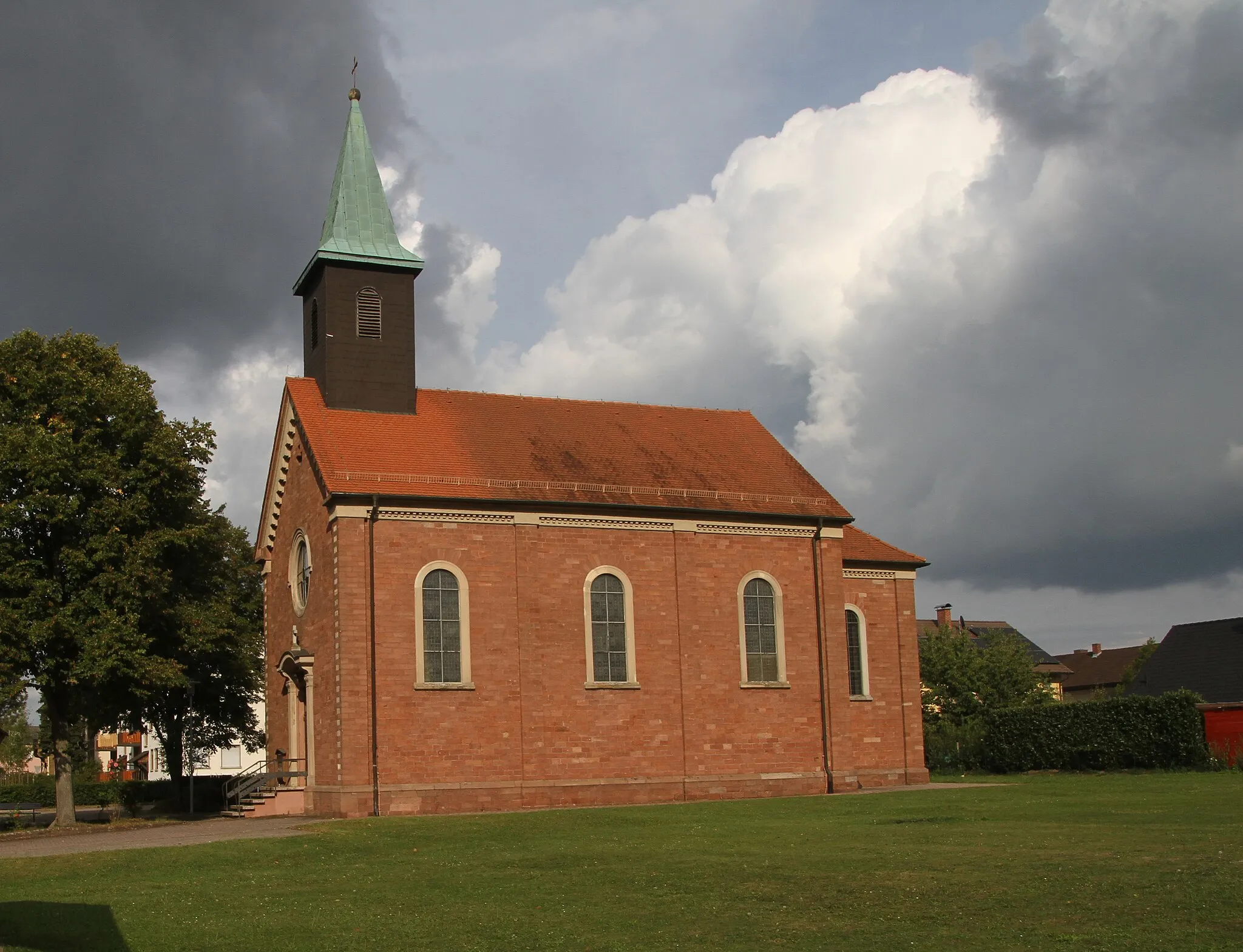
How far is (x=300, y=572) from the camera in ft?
119

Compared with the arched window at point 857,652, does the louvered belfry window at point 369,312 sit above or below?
above

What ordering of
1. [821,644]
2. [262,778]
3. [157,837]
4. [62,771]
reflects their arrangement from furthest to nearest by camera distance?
[821,644] → [262,778] → [62,771] → [157,837]

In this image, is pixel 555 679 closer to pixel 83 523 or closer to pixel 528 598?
pixel 528 598

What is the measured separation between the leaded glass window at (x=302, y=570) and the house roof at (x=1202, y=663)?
37979 millimetres

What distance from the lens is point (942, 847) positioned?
18.3 m

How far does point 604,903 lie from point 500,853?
20.4 ft

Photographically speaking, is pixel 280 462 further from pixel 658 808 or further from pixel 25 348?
pixel 658 808

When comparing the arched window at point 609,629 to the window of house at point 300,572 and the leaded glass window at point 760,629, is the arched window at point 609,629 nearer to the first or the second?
the leaded glass window at point 760,629

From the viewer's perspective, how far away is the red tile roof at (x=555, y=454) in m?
34.1

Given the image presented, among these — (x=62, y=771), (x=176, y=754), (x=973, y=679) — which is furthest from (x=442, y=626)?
(x=973, y=679)

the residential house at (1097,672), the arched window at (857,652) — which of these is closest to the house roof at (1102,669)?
the residential house at (1097,672)

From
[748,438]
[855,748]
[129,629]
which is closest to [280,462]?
[129,629]

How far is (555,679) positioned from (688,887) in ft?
61.8

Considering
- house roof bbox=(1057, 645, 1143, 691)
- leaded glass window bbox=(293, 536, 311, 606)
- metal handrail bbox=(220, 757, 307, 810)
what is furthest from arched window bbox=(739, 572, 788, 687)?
house roof bbox=(1057, 645, 1143, 691)
